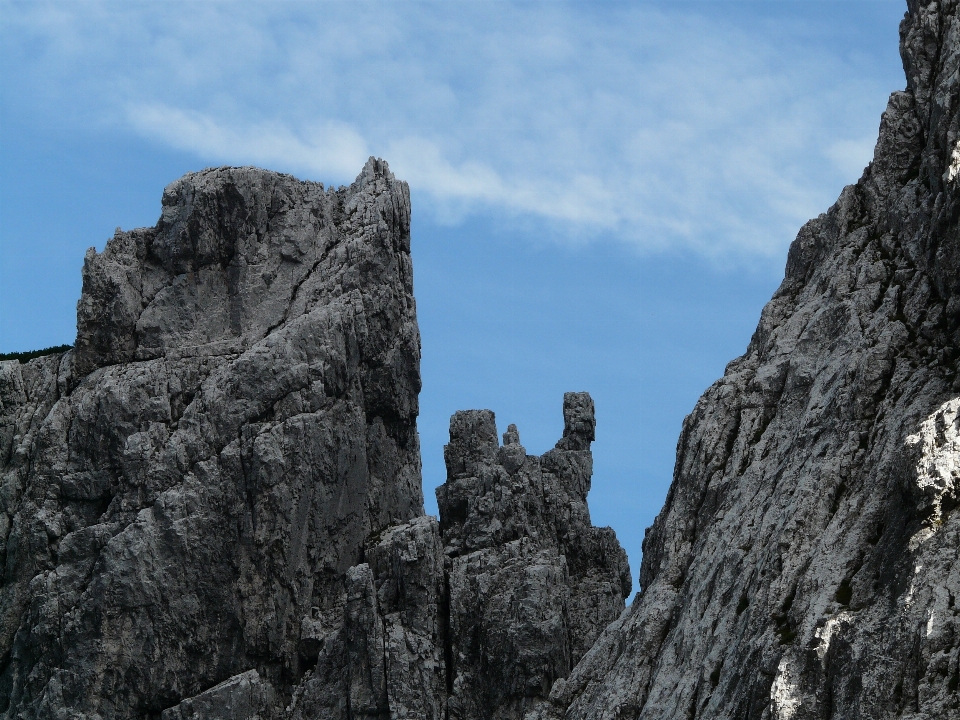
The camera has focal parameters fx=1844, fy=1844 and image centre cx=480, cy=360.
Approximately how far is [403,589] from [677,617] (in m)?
19.1

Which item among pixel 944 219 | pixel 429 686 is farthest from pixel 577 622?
pixel 944 219

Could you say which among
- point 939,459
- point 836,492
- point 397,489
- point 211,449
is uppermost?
point 211,449

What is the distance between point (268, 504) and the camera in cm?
9106

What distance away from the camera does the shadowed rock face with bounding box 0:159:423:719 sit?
89812 millimetres

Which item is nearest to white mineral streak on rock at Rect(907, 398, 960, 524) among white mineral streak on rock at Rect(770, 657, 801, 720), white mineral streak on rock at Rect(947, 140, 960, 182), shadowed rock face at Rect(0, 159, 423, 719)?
white mineral streak on rock at Rect(770, 657, 801, 720)

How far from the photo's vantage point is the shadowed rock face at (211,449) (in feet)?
295

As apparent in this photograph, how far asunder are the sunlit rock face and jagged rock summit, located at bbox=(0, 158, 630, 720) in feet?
26.8

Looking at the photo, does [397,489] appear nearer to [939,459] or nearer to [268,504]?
[268,504]

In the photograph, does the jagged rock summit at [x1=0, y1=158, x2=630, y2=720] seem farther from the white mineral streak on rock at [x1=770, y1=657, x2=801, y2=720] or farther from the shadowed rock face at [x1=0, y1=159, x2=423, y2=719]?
the white mineral streak on rock at [x1=770, y1=657, x2=801, y2=720]

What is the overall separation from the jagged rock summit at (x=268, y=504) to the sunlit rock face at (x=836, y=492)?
817cm

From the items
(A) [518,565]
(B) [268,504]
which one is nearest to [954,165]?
(A) [518,565]

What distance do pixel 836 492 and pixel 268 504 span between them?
3325 cm

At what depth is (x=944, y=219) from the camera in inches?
2739

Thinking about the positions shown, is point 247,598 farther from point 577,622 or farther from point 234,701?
point 577,622
